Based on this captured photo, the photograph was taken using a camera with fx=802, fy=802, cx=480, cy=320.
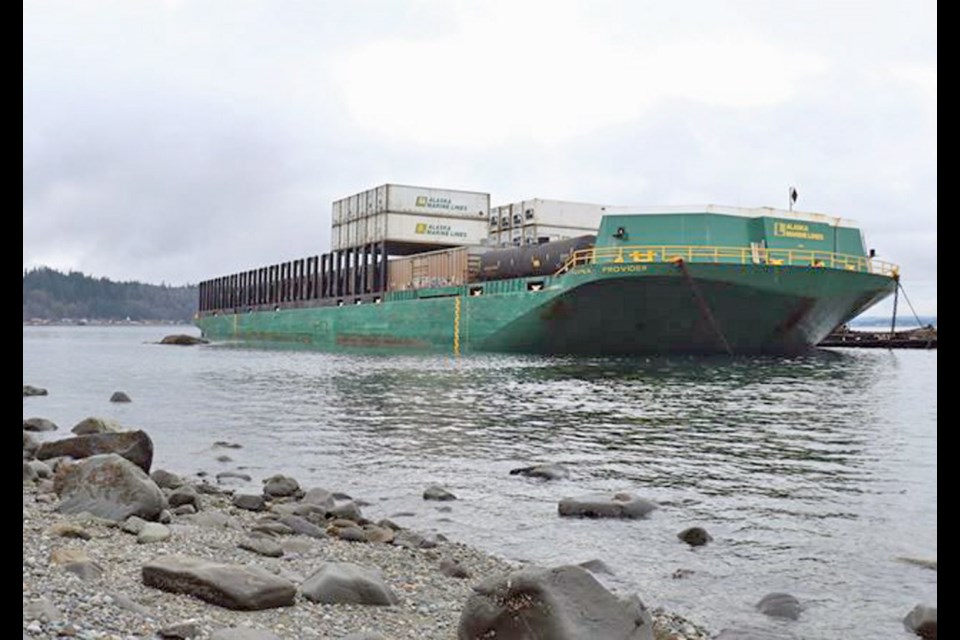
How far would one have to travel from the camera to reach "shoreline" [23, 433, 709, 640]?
15.2 feet

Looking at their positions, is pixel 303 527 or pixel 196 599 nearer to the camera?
pixel 196 599

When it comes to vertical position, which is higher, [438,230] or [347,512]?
[438,230]

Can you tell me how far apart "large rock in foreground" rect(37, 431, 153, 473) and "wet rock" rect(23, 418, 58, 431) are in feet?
14.7

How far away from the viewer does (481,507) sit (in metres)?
10.2

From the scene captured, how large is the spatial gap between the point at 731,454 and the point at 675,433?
8.27ft

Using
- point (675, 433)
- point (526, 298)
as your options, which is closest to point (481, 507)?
point (675, 433)

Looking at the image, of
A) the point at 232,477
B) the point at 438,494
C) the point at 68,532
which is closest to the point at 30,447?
the point at 232,477

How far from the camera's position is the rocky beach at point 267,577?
16.2 feet

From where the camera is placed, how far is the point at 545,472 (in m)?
12.1

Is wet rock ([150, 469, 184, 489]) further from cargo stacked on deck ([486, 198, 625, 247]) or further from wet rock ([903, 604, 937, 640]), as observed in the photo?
cargo stacked on deck ([486, 198, 625, 247])

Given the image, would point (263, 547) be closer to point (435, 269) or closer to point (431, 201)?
point (435, 269)

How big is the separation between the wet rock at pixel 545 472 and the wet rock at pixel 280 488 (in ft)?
11.1

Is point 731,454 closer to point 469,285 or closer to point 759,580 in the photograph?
point 759,580

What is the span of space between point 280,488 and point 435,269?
41.4m
